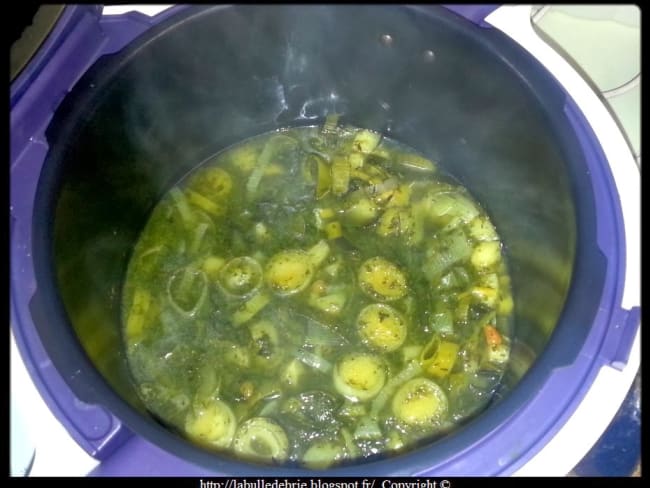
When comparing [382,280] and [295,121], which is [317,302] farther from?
[295,121]

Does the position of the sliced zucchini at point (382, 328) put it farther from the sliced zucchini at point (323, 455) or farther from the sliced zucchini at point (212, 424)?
the sliced zucchini at point (212, 424)

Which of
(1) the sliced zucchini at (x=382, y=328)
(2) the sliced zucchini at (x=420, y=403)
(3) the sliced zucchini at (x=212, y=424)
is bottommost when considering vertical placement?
(3) the sliced zucchini at (x=212, y=424)

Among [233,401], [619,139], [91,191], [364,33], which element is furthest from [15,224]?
[619,139]

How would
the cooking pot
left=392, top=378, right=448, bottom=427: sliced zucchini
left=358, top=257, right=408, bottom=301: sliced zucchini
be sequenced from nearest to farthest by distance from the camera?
the cooking pot < left=392, top=378, right=448, bottom=427: sliced zucchini < left=358, top=257, right=408, bottom=301: sliced zucchini

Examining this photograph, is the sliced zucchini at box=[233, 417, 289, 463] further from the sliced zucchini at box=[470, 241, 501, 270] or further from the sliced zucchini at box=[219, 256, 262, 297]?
the sliced zucchini at box=[470, 241, 501, 270]

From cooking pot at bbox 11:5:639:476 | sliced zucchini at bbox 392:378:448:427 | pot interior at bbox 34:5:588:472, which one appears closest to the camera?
cooking pot at bbox 11:5:639:476

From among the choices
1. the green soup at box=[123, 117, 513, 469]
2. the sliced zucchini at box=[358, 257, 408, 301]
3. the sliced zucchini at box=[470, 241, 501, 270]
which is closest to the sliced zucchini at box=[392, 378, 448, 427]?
the green soup at box=[123, 117, 513, 469]

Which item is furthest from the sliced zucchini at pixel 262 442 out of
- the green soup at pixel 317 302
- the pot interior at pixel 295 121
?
the pot interior at pixel 295 121
